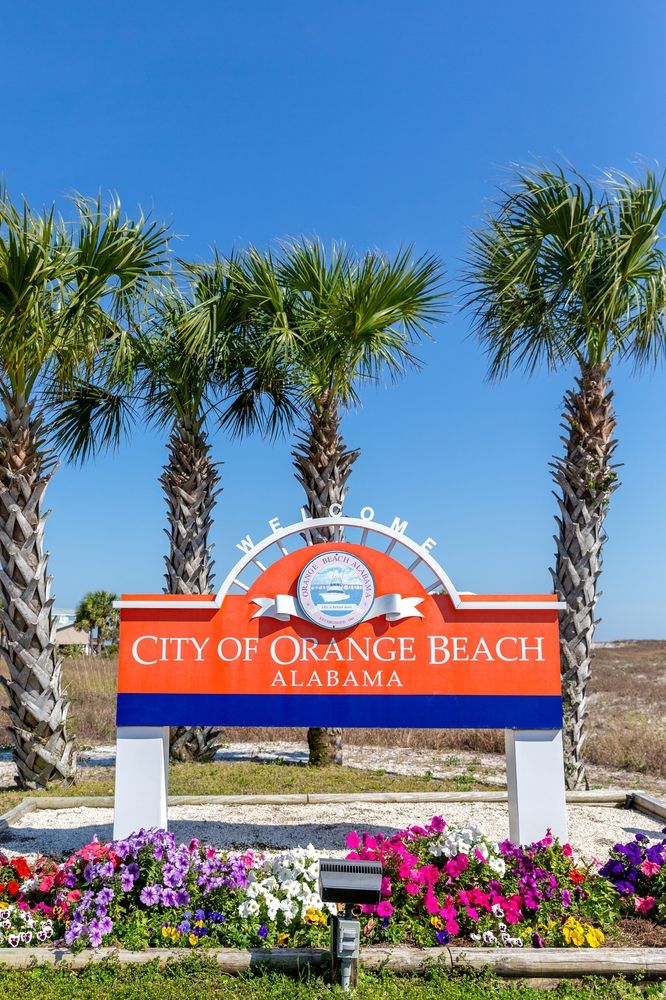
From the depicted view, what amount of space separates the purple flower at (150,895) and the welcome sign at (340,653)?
1519 millimetres

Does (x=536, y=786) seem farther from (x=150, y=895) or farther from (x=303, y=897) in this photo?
(x=150, y=895)

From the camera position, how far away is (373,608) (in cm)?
640

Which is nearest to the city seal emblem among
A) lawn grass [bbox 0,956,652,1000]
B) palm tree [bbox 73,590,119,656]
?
lawn grass [bbox 0,956,652,1000]

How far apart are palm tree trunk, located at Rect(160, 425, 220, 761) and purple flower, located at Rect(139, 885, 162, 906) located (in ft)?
21.6

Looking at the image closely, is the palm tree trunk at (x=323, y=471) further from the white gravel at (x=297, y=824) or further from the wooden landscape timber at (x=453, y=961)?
the wooden landscape timber at (x=453, y=961)

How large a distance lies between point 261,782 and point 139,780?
3.94 metres

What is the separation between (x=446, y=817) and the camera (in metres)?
8.41

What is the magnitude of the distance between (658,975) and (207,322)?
8.49 m

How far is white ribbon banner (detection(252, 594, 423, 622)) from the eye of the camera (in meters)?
6.38

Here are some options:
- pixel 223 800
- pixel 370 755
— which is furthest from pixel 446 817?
pixel 370 755

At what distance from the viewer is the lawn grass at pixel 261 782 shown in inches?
369

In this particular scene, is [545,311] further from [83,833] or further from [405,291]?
[83,833]

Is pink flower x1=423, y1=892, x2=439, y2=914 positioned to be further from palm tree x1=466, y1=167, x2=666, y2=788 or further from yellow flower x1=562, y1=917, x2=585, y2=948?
palm tree x1=466, y1=167, x2=666, y2=788

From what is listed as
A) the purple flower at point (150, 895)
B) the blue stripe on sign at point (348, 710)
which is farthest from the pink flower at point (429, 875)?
the purple flower at point (150, 895)
